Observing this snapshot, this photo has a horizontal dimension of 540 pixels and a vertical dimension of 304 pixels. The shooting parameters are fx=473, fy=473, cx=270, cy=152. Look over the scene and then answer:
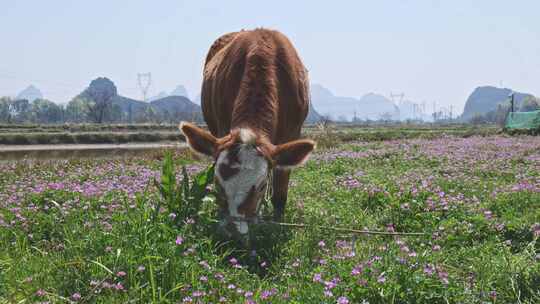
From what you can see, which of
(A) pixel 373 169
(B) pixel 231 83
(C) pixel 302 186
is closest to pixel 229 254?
(B) pixel 231 83

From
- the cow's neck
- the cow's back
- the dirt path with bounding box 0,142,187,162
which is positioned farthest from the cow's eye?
the dirt path with bounding box 0,142,187,162

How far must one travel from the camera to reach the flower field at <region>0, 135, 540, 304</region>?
151 inches

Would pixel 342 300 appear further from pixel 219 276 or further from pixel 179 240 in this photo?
pixel 179 240

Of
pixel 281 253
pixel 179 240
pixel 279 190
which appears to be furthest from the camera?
pixel 279 190

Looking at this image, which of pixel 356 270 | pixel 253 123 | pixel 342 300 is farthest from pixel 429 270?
pixel 253 123

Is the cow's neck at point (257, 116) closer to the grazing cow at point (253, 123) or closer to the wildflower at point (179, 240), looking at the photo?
the grazing cow at point (253, 123)

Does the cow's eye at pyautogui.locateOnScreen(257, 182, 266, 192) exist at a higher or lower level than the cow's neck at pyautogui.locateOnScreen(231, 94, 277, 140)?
lower

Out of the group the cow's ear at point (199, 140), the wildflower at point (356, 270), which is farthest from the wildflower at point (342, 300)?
the cow's ear at point (199, 140)

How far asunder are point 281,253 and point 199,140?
1688mm

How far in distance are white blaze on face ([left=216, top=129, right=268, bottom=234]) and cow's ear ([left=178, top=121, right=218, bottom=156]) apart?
511mm

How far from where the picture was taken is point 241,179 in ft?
16.8

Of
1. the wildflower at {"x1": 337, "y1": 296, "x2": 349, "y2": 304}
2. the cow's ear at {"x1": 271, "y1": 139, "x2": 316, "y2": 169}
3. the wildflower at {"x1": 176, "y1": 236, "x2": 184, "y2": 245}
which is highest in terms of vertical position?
the cow's ear at {"x1": 271, "y1": 139, "x2": 316, "y2": 169}

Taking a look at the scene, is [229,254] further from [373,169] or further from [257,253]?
[373,169]

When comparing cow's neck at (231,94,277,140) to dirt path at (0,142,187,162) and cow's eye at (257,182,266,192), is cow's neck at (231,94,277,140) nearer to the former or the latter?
cow's eye at (257,182,266,192)
